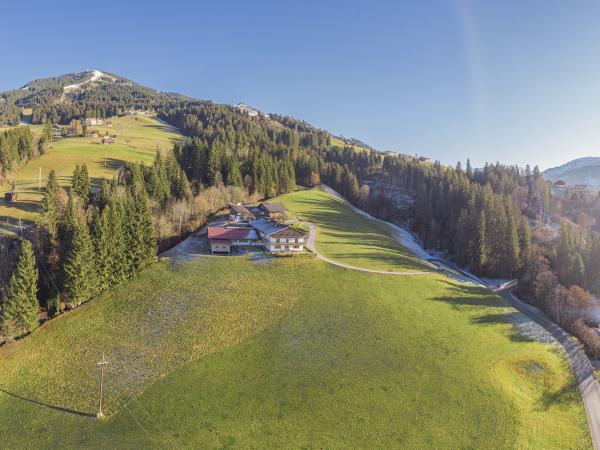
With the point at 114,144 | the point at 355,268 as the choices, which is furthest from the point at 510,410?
the point at 114,144

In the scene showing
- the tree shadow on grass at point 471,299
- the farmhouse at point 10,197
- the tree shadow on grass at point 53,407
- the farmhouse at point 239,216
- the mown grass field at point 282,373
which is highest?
the farmhouse at point 10,197

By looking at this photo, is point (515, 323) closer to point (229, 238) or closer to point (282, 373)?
point (282, 373)

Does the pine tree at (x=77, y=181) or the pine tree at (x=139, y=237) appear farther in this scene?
the pine tree at (x=77, y=181)

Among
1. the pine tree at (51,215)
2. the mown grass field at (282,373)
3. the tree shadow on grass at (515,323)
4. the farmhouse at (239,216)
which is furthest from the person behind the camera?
the farmhouse at (239,216)

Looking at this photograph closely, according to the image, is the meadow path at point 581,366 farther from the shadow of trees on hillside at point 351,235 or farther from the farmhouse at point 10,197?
the farmhouse at point 10,197

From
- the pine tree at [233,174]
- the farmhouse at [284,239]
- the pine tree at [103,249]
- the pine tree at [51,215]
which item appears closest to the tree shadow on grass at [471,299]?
the farmhouse at [284,239]

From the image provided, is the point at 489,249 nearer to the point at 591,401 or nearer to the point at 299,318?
the point at 591,401

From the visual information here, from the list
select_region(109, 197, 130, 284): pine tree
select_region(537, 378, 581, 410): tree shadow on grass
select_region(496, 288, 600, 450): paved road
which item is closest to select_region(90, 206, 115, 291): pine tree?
select_region(109, 197, 130, 284): pine tree
